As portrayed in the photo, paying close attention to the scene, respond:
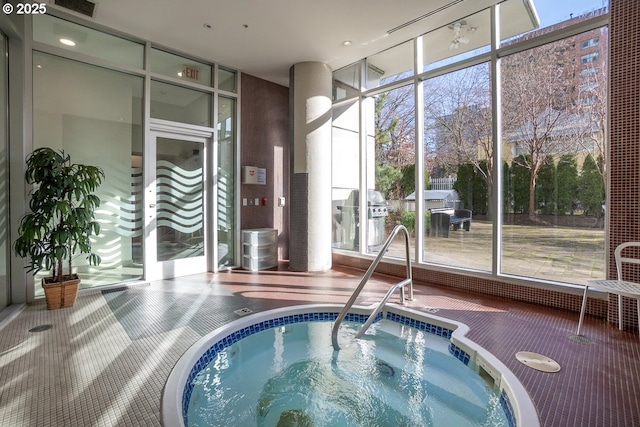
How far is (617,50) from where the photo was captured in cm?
281

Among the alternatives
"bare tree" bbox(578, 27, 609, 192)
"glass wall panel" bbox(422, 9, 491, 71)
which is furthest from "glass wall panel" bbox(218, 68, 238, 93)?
"bare tree" bbox(578, 27, 609, 192)

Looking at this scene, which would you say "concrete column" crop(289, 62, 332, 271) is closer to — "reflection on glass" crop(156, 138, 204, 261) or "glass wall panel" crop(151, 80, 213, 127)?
A: "glass wall panel" crop(151, 80, 213, 127)

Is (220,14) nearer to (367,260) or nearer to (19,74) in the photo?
(19,74)

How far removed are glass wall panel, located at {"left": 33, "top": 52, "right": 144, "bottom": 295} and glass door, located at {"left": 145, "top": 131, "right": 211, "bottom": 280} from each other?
0.52 feet

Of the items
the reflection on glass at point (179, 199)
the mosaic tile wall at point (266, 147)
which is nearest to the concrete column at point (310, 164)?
the mosaic tile wall at point (266, 147)

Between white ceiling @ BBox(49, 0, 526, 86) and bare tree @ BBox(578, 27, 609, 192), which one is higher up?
white ceiling @ BBox(49, 0, 526, 86)

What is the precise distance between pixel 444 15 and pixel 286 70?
2.49 m

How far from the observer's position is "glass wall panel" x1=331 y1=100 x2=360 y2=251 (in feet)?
17.2

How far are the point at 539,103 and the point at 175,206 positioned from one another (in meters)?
4.76

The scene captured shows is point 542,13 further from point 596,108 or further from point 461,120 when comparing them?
point 461,120

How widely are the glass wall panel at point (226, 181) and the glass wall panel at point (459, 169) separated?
9.92 ft

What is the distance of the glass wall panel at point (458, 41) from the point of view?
3.75 meters

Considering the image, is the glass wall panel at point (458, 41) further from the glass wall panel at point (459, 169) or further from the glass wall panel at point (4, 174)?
the glass wall panel at point (4, 174)

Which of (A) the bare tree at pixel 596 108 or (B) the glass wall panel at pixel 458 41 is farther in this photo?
(B) the glass wall panel at pixel 458 41
